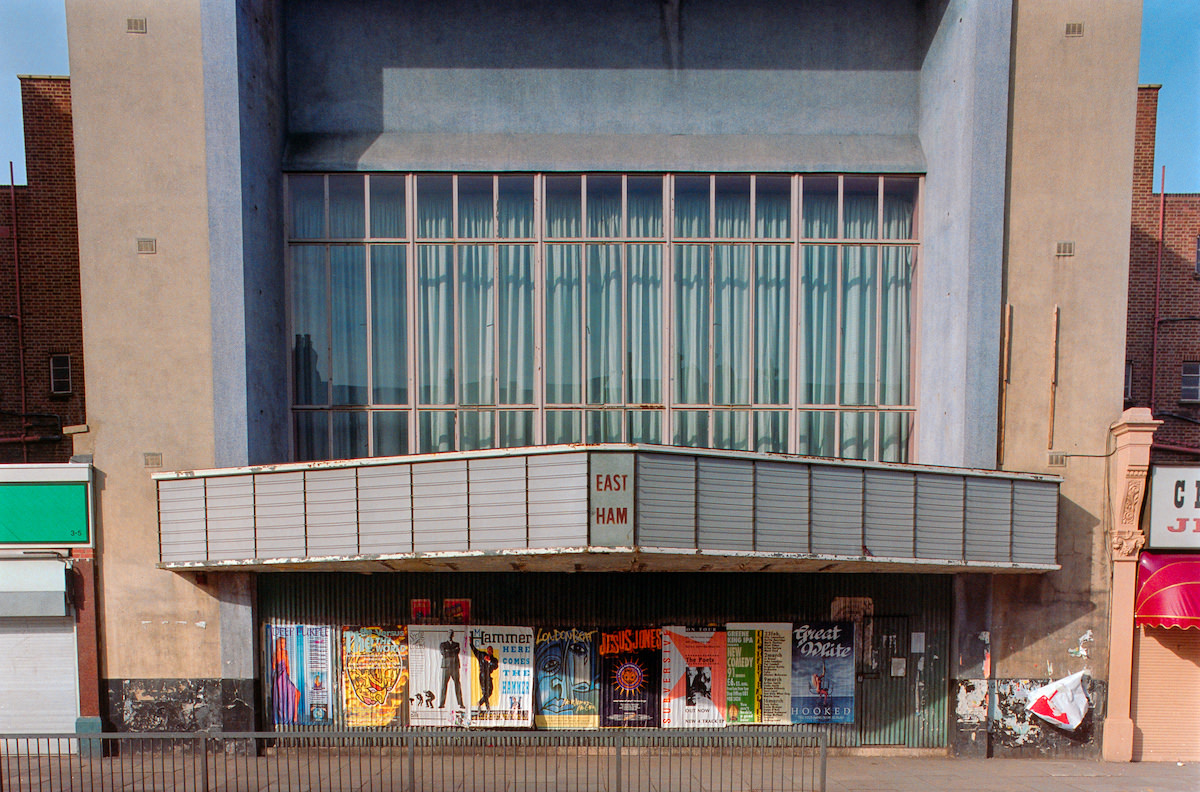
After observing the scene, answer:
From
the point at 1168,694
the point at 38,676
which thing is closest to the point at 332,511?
the point at 38,676

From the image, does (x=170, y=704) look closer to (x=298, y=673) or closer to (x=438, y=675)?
(x=298, y=673)

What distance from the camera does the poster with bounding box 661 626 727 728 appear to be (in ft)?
33.2

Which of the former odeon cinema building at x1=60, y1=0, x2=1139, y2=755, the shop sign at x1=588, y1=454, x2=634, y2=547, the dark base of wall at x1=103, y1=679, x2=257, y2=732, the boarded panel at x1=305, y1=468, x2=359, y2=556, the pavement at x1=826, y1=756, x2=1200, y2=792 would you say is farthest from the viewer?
the dark base of wall at x1=103, y1=679, x2=257, y2=732

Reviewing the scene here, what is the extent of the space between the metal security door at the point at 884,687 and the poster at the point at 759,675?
4.31 feet

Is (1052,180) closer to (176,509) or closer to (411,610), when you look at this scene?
(411,610)

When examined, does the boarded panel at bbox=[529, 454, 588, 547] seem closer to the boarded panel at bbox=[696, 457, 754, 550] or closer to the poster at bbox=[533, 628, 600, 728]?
the boarded panel at bbox=[696, 457, 754, 550]

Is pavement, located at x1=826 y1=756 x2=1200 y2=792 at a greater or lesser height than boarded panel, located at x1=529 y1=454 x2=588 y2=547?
lesser

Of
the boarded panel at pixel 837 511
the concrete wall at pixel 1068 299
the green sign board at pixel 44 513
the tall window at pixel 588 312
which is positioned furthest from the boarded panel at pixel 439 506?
the concrete wall at pixel 1068 299

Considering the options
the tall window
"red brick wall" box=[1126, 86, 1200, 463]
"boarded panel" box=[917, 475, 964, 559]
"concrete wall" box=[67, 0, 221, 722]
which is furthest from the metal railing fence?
"red brick wall" box=[1126, 86, 1200, 463]

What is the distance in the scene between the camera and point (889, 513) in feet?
29.8

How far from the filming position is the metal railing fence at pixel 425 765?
870cm

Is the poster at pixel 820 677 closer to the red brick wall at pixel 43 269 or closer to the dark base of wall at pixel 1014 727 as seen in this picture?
the dark base of wall at pixel 1014 727

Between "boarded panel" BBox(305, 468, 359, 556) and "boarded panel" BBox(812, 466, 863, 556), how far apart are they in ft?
22.5

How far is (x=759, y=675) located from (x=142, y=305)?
40.0 ft
